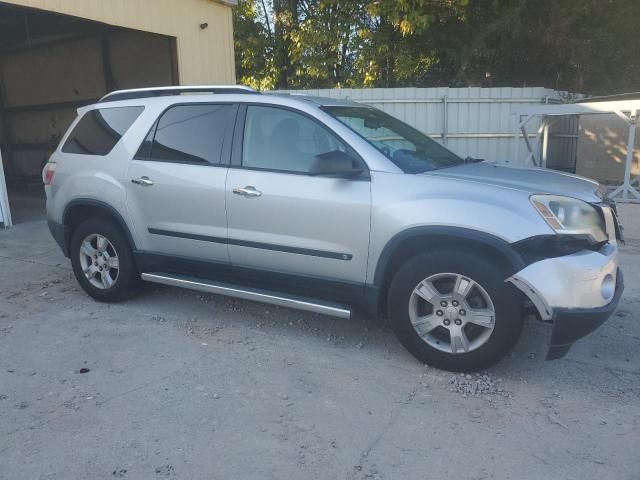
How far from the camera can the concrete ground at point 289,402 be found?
2729 mm

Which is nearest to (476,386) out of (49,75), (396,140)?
(396,140)

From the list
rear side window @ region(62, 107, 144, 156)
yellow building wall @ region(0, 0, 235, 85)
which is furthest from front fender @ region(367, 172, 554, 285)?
yellow building wall @ region(0, 0, 235, 85)

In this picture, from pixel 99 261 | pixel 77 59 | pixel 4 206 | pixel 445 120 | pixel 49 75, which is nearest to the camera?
pixel 99 261

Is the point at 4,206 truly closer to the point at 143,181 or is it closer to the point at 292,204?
the point at 143,181

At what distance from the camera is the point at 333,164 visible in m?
3.61

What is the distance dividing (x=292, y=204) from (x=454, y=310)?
1.35 meters

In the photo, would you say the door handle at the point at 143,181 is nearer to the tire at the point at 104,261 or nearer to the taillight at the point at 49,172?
the tire at the point at 104,261

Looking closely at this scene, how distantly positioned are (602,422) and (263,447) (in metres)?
1.92

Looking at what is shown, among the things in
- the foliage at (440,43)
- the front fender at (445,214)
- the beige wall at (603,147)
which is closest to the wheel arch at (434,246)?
the front fender at (445,214)

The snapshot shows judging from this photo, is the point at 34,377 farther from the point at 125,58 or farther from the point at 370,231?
the point at 125,58

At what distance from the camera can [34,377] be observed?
3.68 m

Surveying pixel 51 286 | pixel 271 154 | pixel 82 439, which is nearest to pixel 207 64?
pixel 51 286

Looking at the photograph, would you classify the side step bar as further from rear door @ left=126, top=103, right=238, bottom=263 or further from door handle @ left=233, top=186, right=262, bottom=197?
door handle @ left=233, top=186, right=262, bottom=197

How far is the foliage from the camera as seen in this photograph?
47.9 ft
